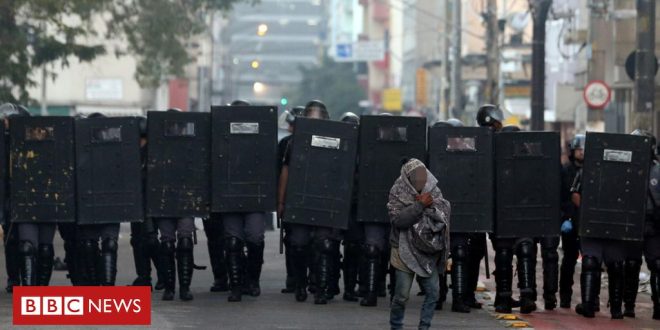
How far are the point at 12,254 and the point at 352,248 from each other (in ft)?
10.9

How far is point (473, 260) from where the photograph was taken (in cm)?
1488

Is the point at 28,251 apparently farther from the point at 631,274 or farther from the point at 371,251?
the point at 631,274

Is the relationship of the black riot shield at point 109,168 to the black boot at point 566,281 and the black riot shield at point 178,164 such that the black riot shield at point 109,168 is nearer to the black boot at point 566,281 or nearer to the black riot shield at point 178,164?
the black riot shield at point 178,164

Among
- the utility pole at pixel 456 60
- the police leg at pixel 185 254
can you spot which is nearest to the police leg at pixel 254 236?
the police leg at pixel 185 254

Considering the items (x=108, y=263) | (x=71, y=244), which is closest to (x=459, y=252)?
(x=108, y=263)

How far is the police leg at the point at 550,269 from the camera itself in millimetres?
14798

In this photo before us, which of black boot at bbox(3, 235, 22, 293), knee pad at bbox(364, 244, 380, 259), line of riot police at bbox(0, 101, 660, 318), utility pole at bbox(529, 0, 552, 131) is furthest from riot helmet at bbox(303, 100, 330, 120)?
utility pole at bbox(529, 0, 552, 131)

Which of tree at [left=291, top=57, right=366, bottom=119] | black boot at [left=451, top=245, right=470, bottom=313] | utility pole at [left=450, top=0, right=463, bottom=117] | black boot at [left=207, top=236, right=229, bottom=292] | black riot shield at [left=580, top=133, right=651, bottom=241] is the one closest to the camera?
black riot shield at [left=580, top=133, right=651, bottom=241]

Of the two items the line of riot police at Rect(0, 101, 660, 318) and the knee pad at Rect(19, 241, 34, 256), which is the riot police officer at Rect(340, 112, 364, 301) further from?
the knee pad at Rect(19, 241, 34, 256)

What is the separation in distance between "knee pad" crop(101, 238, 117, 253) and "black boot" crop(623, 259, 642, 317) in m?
4.80

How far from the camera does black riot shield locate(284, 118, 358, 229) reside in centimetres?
1476

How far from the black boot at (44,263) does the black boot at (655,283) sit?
5645 mm

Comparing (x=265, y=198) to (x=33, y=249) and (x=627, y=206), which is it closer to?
(x=33, y=249)

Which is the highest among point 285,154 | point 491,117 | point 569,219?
point 491,117
